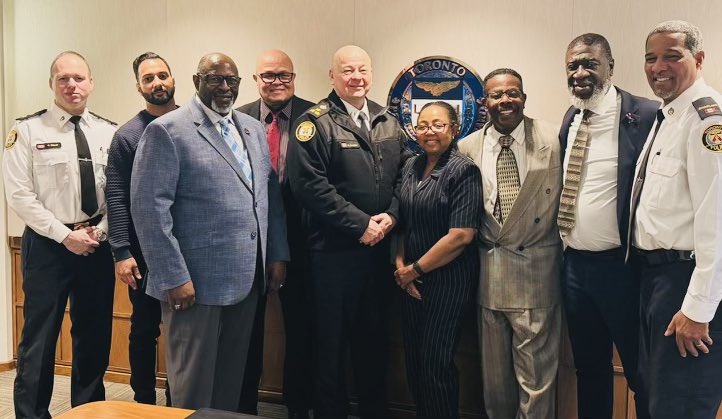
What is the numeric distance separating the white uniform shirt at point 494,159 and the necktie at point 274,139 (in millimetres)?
1019

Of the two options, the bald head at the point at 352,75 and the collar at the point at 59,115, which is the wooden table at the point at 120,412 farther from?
the collar at the point at 59,115

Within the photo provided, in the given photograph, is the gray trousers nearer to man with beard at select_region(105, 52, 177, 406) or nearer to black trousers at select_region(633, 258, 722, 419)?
man with beard at select_region(105, 52, 177, 406)

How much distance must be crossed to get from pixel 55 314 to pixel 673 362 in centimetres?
269

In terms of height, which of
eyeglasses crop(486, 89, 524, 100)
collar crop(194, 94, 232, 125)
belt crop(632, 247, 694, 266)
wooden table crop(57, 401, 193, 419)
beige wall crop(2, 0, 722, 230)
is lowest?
wooden table crop(57, 401, 193, 419)

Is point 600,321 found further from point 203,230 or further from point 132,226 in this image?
point 132,226

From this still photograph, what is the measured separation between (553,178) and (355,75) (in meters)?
1.02

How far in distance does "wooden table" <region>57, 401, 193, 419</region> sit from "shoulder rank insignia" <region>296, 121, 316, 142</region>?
4.68 feet

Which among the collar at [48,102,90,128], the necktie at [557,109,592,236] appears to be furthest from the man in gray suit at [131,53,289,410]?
the necktie at [557,109,592,236]

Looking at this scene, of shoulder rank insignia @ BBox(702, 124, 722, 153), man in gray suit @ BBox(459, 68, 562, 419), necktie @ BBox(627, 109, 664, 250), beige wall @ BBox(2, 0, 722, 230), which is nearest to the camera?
shoulder rank insignia @ BBox(702, 124, 722, 153)

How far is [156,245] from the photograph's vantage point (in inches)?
89.4

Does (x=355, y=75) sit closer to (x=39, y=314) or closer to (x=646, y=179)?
(x=646, y=179)

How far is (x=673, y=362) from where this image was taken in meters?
2.01

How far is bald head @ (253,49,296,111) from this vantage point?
3.04 m

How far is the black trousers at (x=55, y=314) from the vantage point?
288cm
